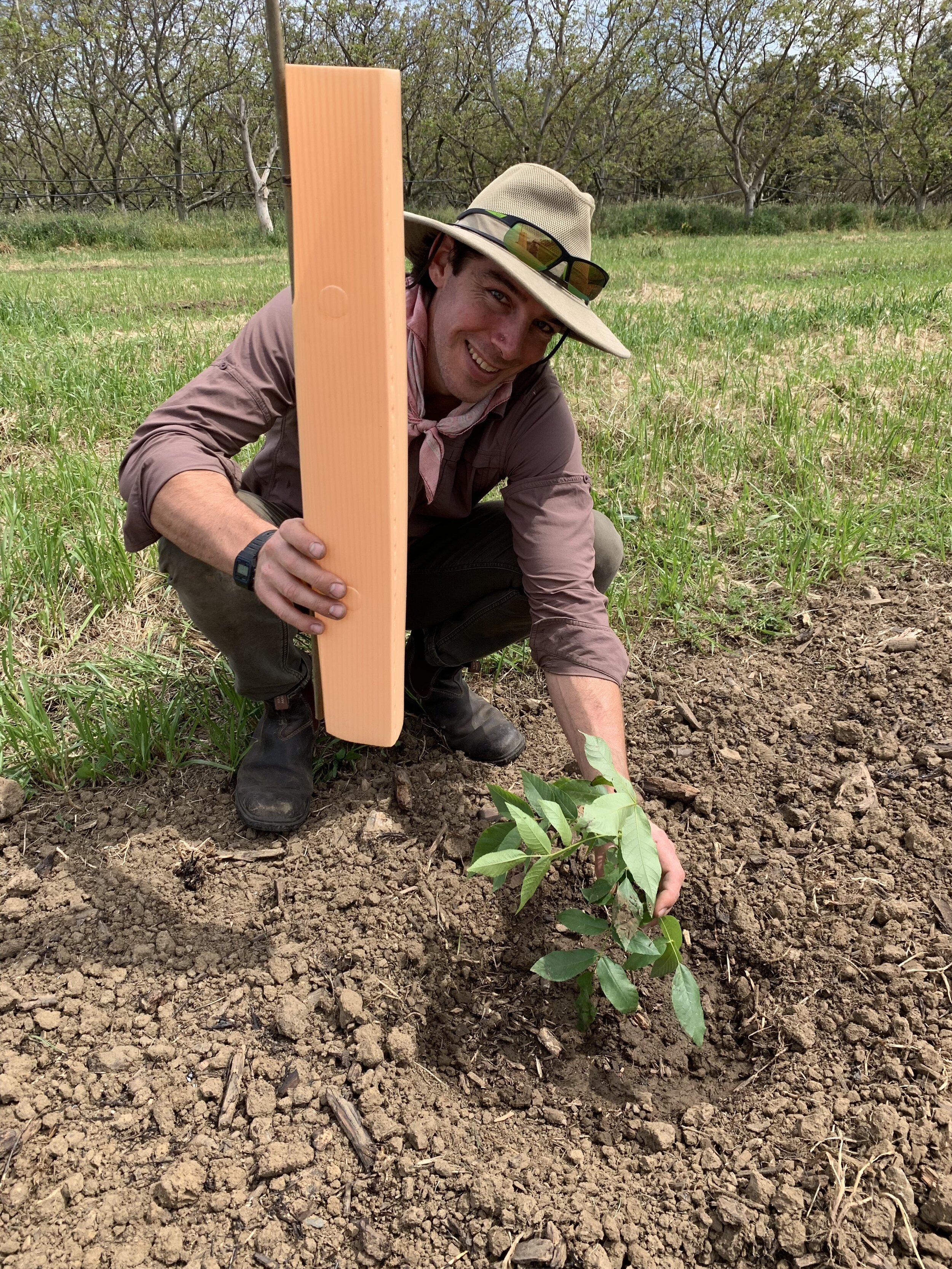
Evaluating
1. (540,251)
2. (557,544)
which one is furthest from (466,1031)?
(540,251)

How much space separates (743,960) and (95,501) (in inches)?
98.2

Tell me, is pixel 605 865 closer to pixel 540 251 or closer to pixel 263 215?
pixel 540 251

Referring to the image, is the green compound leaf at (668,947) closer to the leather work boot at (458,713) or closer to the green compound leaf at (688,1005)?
the green compound leaf at (688,1005)

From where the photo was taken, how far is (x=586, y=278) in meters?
1.77

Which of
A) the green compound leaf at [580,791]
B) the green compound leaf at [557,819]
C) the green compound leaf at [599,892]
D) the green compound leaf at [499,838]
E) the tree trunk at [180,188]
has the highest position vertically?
the tree trunk at [180,188]

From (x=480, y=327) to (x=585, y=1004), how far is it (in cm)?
133

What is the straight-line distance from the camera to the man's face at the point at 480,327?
66.3 inches

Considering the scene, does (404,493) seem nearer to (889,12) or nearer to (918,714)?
(918,714)

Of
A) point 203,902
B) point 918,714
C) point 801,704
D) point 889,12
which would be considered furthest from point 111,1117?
point 889,12

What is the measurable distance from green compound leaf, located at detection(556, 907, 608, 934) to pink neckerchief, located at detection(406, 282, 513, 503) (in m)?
1.00

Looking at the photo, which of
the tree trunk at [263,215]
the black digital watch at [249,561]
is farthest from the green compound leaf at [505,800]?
the tree trunk at [263,215]

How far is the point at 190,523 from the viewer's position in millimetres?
1543

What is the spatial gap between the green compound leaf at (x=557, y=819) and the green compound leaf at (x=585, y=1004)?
358mm

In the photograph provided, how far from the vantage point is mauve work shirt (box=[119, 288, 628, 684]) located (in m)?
1.68
